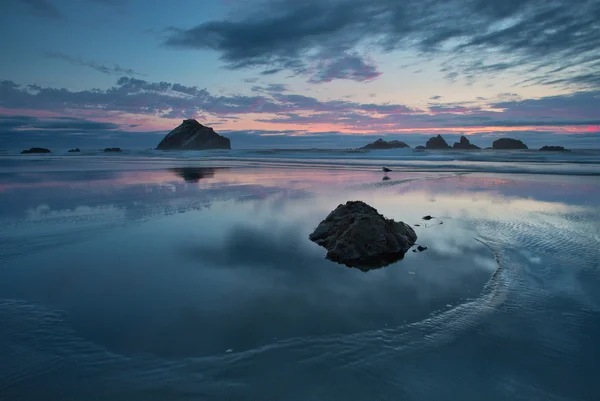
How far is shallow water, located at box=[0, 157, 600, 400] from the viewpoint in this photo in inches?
113

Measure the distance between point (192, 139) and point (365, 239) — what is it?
13278 centimetres

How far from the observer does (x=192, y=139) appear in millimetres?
129500

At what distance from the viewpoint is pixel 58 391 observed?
273cm

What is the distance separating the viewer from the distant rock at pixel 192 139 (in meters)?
127

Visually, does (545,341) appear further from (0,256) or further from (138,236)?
(0,256)

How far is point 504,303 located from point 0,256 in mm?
8168

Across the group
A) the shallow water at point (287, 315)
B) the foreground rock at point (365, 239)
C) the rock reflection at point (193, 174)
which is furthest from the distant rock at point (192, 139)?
the foreground rock at point (365, 239)

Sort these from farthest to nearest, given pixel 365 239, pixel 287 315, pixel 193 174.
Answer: pixel 193 174, pixel 365 239, pixel 287 315

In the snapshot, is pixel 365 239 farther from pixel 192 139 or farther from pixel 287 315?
pixel 192 139

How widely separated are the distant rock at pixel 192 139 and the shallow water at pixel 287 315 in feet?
408

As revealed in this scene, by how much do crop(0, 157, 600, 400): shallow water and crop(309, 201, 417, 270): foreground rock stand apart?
1.17ft

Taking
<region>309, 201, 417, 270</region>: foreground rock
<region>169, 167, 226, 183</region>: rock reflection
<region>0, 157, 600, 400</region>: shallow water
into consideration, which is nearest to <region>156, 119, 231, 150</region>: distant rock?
<region>169, 167, 226, 183</region>: rock reflection

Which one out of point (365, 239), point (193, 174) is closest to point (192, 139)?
point (193, 174)

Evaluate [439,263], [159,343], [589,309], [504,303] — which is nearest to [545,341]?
[504,303]
